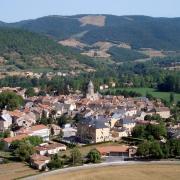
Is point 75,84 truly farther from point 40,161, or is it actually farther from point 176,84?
point 40,161

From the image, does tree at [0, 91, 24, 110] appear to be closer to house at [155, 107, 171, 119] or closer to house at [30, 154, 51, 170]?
house at [155, 107, 171, 119]

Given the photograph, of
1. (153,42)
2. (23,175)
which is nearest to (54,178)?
(23,175)

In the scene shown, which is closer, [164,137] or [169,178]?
[169,178]

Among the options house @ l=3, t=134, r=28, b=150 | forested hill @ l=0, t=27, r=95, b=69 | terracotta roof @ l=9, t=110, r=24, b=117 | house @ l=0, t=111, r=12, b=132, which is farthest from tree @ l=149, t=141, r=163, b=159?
forested hill @ l=0, t=27, r=95, b=69

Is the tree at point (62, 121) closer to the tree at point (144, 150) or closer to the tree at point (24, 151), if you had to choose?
the tree at point (24, 151)

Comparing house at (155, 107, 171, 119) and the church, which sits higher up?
the church
